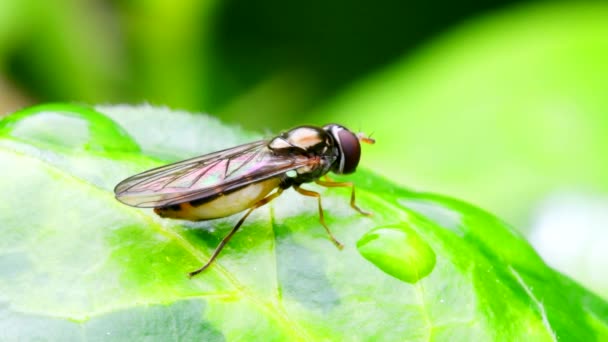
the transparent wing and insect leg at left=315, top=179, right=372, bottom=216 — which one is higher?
the transparent wing

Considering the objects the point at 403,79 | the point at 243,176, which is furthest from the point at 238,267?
the point at 403,79

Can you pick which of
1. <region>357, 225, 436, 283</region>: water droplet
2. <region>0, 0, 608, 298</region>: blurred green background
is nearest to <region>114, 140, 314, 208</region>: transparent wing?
<region>357, 225, 436, 283</region>: water droplet

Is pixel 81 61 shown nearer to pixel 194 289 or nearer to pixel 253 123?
pixel 253 123

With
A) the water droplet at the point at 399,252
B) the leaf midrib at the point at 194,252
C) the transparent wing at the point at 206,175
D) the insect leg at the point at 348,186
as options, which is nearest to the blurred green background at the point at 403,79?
the insect leg at the point at 348,186

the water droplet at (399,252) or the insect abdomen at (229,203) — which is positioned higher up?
the insect abdomen at (229,203)

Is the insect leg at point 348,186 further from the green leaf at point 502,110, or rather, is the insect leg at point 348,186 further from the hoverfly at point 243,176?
the green leaf at point 502,110

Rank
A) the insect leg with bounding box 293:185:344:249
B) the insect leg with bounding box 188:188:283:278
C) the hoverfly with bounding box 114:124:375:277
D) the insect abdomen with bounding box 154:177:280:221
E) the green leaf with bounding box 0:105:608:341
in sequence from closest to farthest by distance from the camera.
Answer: the green leaf with bounding box 0:105:608:341 < the insect leg with bounding box 188:188:283:278 < the insect leg with bounding box 293:185:344:249 < the hoverfly with bounding box 114:124:375:277 < the insect abdomen with bounding box 154:177:280:221

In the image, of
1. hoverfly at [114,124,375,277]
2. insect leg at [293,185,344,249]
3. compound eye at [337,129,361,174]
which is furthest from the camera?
compound eye at [337,129,361,174]

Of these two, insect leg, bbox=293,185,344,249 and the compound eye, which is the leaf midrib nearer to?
insect leg, bbox=293,185,344,249

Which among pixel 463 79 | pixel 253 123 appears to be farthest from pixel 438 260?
pixel 253 123
